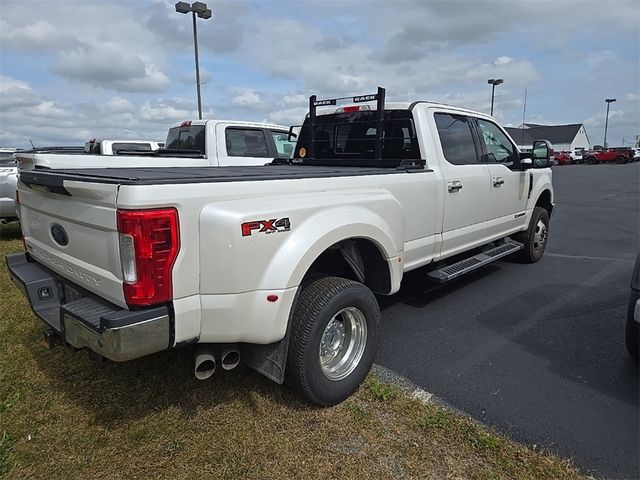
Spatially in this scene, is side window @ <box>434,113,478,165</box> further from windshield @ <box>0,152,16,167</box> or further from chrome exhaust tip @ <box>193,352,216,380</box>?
windshield @ <box>0,152,16,167</box>

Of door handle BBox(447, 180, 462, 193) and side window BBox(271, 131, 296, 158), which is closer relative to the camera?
door handle BBox(447, 180, 462, 193)

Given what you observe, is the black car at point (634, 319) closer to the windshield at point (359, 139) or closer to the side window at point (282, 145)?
the windshield at point (359, 139)

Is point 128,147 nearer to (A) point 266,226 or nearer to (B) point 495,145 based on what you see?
(B) point 495,145

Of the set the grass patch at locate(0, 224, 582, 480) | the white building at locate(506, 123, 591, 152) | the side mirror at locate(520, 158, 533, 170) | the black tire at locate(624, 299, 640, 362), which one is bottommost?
the grass patch at locate(0, 224, 582, 480)

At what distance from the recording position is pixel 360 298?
306cm

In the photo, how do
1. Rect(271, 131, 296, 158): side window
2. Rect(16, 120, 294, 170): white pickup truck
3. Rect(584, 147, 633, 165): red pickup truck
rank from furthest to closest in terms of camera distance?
Rect(584, 147, 633, 165): red pickup truck
Rect(271, 131, 296, 158): side window
Rect(16, 120, 294, 170): white pickup truck

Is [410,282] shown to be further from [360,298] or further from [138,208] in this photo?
[138,208]

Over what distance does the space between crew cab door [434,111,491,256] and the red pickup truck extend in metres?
50.4

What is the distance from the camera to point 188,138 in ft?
28.1

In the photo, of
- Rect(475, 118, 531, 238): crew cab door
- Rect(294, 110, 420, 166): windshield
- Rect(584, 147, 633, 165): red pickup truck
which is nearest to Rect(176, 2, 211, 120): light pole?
Rect(294, 110, 420, 166): windshield

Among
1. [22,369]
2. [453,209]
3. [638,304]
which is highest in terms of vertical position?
[453,209]

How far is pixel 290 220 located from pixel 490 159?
11.0 ft

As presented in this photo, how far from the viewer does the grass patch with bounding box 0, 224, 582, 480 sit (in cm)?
247

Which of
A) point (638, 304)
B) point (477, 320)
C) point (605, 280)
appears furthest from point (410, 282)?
point (638, 304)
